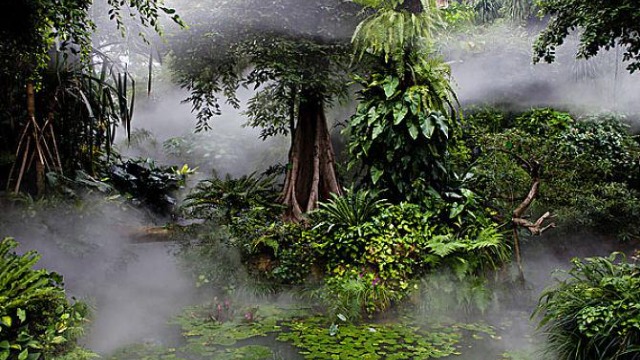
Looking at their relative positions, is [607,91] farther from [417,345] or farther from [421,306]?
[417,345]

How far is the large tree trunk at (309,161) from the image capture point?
6.71 meters

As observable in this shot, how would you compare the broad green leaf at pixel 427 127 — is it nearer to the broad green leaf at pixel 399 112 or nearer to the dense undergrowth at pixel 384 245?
the broad green leaf at pixel 399 112

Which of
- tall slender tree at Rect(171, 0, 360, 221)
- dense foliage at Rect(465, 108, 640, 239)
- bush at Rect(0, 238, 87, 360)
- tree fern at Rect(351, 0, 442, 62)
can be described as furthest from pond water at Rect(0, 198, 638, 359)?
tree fern at Rect(351, 0, 442, 62)

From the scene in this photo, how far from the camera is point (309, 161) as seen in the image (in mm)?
6887

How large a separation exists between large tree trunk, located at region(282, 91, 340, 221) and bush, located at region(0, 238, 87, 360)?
3.74 metres

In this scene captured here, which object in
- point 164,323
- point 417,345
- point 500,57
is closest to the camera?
point 417,345

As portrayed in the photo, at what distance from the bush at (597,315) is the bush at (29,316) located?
11.4 feet

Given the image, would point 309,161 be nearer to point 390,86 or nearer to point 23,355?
point 390,86

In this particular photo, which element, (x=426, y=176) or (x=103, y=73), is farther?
(x=426, y=176)

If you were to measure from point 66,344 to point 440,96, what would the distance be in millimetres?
4812

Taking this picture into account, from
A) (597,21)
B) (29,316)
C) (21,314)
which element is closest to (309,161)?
(597,21)

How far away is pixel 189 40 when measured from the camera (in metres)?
6.73

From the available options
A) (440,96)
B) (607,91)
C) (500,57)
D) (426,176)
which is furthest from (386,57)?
(607,91)

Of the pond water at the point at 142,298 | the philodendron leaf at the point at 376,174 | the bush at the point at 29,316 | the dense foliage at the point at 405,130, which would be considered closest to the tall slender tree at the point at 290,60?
the dense foliage at the point at 405,130
